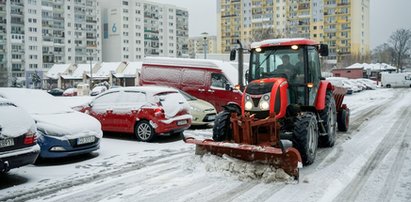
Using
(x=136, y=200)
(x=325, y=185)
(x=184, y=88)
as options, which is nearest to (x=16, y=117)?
(x=136, y=200)

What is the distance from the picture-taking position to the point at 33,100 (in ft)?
31.1

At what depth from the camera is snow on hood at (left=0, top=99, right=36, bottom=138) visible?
6828mm

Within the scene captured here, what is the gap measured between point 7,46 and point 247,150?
90.1 metres

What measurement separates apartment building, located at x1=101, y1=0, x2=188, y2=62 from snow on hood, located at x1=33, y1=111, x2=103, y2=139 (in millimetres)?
97444

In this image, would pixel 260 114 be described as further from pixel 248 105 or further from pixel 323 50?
pixel 323 50

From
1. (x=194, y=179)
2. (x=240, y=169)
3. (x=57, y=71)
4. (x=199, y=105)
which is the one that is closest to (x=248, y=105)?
(x=240, y=169)

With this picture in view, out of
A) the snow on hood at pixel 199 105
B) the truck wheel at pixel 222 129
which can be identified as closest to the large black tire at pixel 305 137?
the truck wheel at pixel 222 129

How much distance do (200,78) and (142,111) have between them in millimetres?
6551

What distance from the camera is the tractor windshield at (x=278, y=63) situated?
8.84m

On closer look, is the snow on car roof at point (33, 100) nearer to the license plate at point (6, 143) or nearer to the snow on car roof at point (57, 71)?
the license plate at point (6, 143)

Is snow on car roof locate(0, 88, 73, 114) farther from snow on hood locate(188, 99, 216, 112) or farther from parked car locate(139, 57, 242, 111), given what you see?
parked car locate(139, 57, 242, 111)

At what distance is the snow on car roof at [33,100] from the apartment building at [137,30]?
96618 mm

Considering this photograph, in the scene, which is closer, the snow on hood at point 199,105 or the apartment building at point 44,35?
the snow on hood at point 199,105

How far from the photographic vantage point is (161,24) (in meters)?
117
